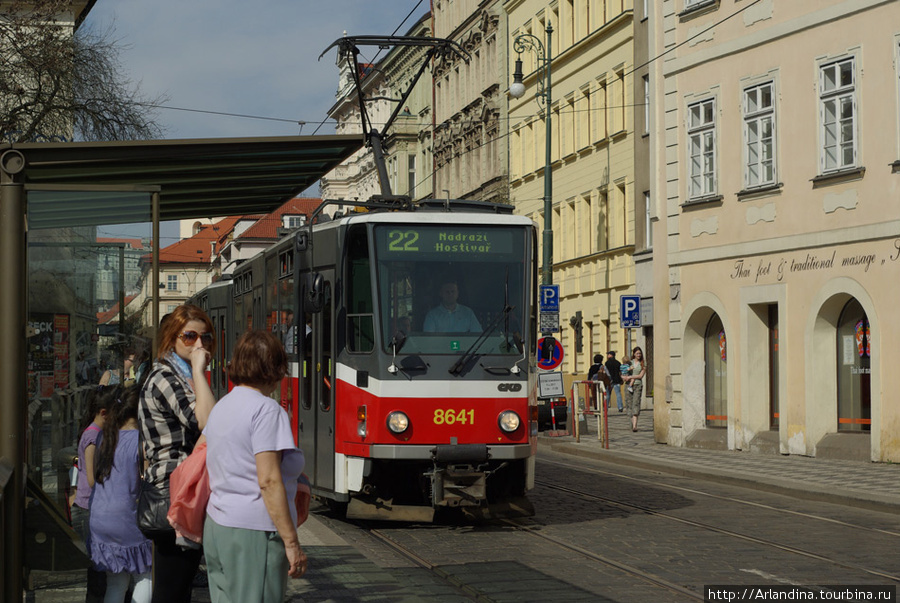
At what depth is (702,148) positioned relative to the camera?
27.8 m

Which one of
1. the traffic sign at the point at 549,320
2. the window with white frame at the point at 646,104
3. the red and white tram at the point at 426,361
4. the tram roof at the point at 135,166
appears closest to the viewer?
the tram roof at the point at 135,166

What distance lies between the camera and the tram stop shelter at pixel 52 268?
6.61 m

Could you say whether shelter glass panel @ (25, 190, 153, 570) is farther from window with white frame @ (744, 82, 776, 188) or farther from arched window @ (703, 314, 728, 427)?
arched window @ (703, 314, 728, 427)

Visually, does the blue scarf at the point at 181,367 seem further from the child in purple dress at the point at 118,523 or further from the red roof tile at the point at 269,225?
the red roof tile at the point at 269,225

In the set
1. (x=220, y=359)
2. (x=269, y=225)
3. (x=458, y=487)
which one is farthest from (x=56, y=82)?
(x=269, y=225)

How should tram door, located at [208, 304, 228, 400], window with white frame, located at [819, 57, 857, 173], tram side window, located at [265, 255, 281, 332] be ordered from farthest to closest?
Result: tram door, located at [208, 304, 228, 400], window with white frame, located at [819, 57, 857, 173], tram side window, located at [265, 255, 281, 332]

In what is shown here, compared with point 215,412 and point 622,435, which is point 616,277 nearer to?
point 622,435

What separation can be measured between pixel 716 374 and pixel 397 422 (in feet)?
48.9

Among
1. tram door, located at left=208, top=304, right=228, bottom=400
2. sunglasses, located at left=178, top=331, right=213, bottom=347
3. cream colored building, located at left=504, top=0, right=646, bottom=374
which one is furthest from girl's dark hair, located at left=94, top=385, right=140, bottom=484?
cream colored building, located at left=504, top=0, right=646, bottom=374

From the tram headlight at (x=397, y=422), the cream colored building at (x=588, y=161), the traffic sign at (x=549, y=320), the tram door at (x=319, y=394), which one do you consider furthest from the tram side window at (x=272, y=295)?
the cream colored building at (x=588, y=161)

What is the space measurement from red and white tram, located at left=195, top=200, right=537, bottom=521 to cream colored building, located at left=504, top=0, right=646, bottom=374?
29.2m

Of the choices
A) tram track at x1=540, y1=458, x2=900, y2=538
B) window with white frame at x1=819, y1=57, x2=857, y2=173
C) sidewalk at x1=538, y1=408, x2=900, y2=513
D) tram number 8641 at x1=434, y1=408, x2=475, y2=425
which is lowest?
tram track at x1=540, y1=458, x2=900, y2=538

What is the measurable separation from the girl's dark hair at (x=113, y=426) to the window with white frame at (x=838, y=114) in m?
17.8

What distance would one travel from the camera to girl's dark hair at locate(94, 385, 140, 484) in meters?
7.21
